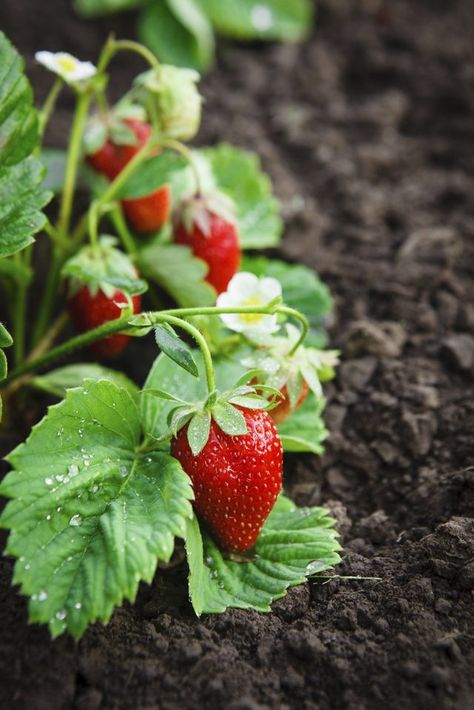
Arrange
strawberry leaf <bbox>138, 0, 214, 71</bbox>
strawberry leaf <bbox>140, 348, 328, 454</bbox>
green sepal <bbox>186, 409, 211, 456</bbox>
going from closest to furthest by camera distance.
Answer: green sepal <bbox>186, 409, 211, 456</bbox> → strawberry leaf <bbox>140, 348, 328, 454</bbox> → strawberry leaf <bbox>138, 0, 214, 71</bbox>

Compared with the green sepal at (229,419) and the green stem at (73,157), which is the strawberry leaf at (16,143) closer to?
the green stem at (73,157)

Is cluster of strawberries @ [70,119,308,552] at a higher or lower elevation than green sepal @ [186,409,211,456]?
lower

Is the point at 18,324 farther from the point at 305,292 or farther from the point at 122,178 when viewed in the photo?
the point at 305,292

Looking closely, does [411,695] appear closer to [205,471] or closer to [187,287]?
[205,471]

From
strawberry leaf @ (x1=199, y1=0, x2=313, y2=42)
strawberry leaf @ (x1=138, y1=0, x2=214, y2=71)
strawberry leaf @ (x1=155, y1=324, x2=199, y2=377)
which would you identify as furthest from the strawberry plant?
strawberry leaf @ (x1=199, y1=0, x2=313, y2=42)

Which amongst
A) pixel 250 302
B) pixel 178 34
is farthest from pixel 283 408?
pixel 178 34

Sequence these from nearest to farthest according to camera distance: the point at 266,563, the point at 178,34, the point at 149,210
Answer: the point at 266,563
the point at 149,210
the point at 178,34

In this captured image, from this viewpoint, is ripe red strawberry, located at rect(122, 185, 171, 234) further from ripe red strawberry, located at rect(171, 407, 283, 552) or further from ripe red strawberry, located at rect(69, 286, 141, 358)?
ripe red strawberry, located at rect(171, 407, 283, 552)
